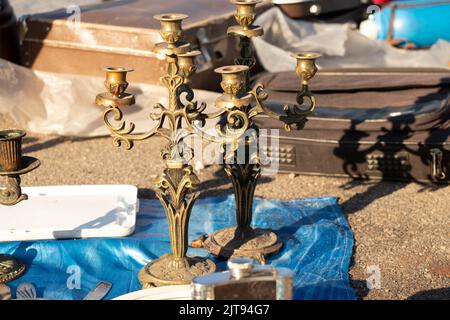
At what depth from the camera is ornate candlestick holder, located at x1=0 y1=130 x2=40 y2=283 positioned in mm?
3369

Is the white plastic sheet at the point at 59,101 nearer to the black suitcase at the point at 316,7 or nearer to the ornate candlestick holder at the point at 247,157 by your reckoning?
the black suitcase at the point at 316,7

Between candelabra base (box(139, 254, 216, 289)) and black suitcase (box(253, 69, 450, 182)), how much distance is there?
143cm

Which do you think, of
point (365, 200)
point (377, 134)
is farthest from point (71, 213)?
point (377, 134)

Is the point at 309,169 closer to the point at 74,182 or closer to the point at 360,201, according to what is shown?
the point at 360,201

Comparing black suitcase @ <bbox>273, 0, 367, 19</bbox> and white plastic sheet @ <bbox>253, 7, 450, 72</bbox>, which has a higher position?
black suitcase @ <bbox>273, 0, 367, 19</bbox>

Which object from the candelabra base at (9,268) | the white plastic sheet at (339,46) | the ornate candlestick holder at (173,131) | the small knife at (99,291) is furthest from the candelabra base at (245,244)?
the white plastic sheet at (339,46)

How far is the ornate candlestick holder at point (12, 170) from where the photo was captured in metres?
3.37

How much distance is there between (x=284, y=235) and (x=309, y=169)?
2.86 feet

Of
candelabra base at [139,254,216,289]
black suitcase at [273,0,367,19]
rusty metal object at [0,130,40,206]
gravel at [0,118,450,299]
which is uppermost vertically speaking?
rusty metal object at [0,130,40,206]

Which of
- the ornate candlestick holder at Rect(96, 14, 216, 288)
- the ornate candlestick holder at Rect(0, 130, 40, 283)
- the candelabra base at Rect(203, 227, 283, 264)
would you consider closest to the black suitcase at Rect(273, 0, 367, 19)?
the candelabra base at Rect(203, 227, 283, 264)

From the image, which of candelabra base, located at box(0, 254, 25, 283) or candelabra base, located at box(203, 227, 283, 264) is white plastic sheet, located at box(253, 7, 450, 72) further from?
candelabra base, located at box(0, 254, 25, 283)

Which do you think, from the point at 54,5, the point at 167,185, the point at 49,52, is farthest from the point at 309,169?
the point at 54,5

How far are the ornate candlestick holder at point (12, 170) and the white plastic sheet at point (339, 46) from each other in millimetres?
3543

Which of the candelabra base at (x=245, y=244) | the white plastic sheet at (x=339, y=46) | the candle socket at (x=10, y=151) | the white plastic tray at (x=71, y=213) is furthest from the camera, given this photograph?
the white plastic sheet at (x=339, y=46)
